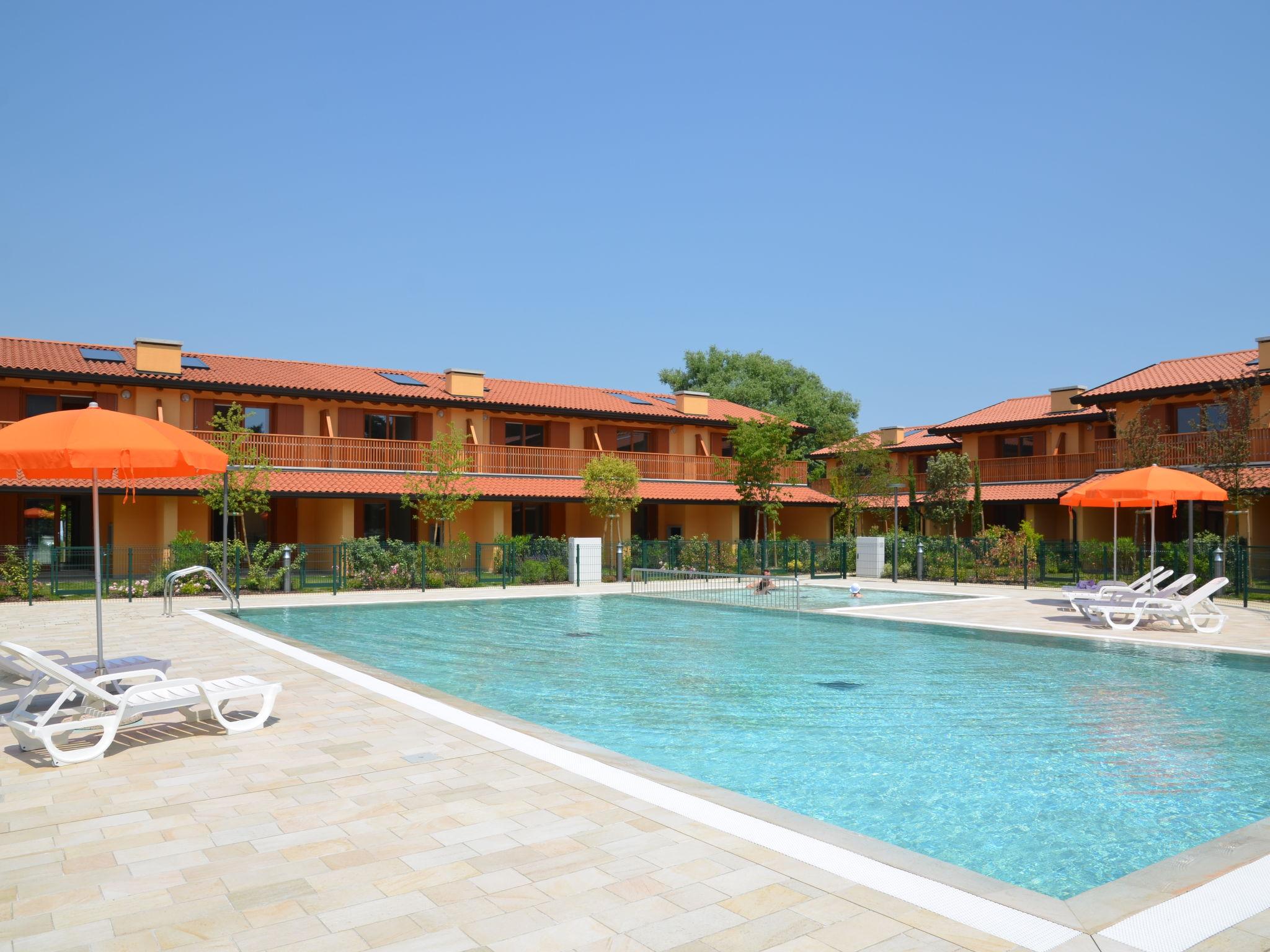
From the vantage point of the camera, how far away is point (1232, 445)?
23922mm

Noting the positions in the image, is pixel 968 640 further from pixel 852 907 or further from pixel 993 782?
pixel 852 907

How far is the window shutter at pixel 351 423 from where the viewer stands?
31.8 m

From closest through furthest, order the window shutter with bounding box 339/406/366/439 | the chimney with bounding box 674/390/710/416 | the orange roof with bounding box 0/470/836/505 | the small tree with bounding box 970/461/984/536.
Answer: the orange roof with bounding box 0/470/836/505
the window shutter with bounding box 339/406/366/439
the small tree with bounding box 970/461/984/536
the chimney with bounding box 674/390/710/416

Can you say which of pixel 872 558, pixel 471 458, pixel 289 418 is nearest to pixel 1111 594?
pixel 872 558

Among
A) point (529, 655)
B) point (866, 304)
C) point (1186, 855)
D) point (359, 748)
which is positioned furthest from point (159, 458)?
point (866, 304)

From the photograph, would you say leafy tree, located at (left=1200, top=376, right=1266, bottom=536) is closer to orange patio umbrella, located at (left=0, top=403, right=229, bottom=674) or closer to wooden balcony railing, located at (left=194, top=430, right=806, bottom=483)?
wooden balcony railing, located at (left=194, top=430, right=806, bottom=483)

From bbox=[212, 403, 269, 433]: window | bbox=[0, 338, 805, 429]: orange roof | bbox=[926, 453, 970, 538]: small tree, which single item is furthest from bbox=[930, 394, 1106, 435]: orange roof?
bbox=[212, 403, 269, 433]: window

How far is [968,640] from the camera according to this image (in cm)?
1541

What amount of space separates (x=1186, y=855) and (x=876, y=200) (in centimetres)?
3012

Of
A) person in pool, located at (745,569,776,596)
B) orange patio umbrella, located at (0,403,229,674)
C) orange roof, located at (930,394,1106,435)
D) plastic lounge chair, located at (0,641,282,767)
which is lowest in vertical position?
person in pool, located at (745,569,776,596)

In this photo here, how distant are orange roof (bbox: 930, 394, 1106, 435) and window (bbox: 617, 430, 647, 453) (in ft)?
47.1

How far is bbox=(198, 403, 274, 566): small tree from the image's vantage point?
24766mm

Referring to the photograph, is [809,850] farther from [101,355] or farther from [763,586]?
[101,355]

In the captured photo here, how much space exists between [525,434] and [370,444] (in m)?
6.72
